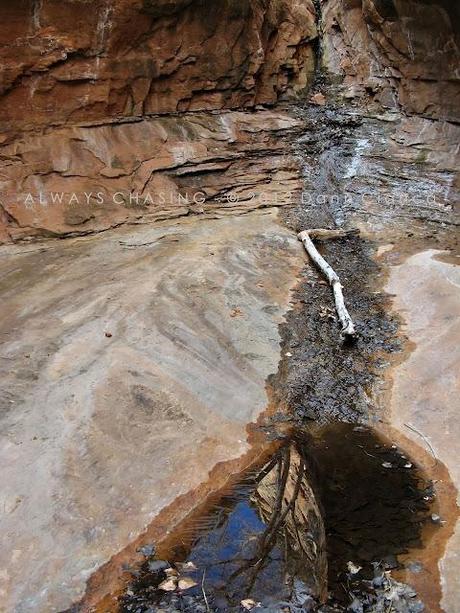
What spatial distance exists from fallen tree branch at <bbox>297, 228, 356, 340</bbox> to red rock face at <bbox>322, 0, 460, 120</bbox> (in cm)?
443

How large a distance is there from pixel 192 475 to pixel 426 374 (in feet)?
11.9

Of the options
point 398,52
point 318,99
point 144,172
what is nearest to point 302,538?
point 144,172

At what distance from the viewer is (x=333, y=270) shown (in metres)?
11.4

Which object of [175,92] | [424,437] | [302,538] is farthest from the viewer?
[175,92]

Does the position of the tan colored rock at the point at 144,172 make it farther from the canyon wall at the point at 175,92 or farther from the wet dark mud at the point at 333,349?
the wet dark mud at the point at 333,349

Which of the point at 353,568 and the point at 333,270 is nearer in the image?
the point at 353,568

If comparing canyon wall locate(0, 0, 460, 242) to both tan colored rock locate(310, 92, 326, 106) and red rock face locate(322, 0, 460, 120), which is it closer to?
red rock face locate(322, 0, 460, 120)

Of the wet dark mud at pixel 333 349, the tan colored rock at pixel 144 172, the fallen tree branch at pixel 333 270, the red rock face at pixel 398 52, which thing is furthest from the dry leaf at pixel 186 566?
the red rock face at pixel 398 52

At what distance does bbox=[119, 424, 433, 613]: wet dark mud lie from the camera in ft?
17.3

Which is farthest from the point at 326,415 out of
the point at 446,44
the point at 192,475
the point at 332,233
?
the point at 446,44

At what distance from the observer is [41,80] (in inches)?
460

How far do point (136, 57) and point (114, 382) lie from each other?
8.12 metres

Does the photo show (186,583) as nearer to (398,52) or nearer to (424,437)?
(424,437)

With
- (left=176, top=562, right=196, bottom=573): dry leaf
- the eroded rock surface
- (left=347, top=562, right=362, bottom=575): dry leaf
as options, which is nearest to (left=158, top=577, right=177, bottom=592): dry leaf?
(left=176, top=562, right=196, bottom=573): dry leaf
